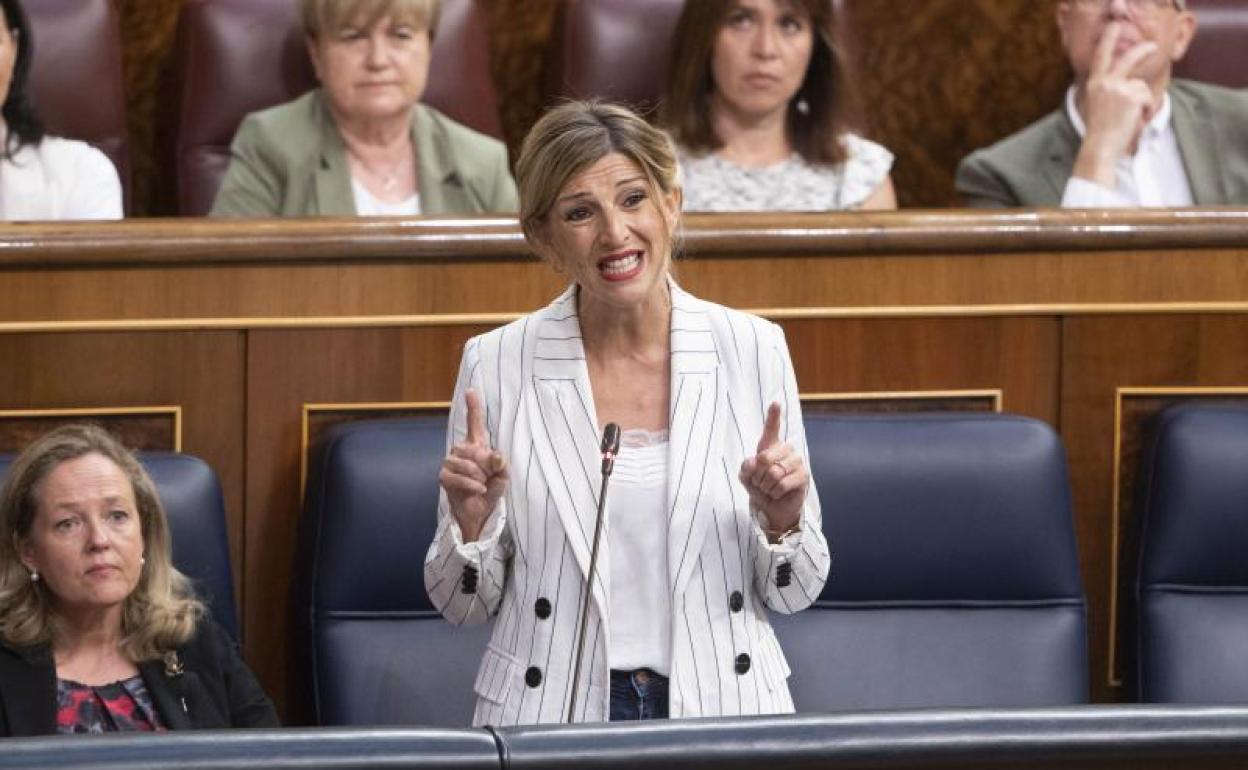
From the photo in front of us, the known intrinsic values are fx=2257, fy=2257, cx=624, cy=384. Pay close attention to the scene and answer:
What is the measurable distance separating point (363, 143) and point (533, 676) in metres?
0.69

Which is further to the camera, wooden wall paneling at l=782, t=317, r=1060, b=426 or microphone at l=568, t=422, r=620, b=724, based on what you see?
wooden wall paneling at l=782, t=317, r=1060, b=426

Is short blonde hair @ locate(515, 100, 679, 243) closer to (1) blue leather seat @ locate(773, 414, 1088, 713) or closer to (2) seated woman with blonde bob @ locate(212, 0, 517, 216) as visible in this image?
(1) blue leather seat @ locate(773, 414, 1088, 713)

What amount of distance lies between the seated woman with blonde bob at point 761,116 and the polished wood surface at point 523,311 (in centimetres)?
22

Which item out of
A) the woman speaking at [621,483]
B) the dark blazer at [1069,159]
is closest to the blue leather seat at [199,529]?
the woman speaking at [621,483]

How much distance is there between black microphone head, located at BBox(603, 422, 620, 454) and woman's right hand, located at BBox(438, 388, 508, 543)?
2.2 inches

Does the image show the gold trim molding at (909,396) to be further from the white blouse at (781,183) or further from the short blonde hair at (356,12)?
the short blonde hair at (356,12)

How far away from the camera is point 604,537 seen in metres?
1.09

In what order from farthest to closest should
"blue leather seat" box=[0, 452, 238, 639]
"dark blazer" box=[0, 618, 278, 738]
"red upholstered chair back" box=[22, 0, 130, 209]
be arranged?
"red upholstered chair back" box=[22, 0, 130, 209]
"blue leather seat" box=[0, 452, 238, 639]
"dark blazer" box=[0, 618, 278, 738]

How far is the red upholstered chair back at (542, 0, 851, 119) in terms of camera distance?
70.3 inches

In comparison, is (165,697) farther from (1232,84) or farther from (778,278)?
(1232,84)

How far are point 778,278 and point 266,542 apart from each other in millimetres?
371

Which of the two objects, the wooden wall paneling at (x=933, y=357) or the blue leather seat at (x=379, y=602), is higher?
the wooden wall paneling at (x=933, y=357)

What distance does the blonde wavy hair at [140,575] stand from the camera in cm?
124

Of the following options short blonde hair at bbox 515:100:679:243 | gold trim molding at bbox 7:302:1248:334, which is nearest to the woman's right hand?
short blonde hair at bbox 515:100:679:243
